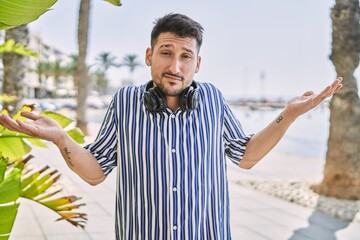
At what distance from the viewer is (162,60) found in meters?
1.82

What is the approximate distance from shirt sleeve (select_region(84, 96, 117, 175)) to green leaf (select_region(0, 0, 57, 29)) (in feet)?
1.44

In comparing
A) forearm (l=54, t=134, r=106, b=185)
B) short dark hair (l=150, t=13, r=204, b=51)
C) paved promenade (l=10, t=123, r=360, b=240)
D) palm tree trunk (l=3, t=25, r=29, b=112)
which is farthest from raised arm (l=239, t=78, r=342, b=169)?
palm tree trunk (l=3, t=25, r=29, b=112)

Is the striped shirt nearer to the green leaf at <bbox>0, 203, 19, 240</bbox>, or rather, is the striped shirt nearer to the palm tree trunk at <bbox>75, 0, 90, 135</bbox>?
the green leaf at <bbox>0, 203, 19, 240</bbox>

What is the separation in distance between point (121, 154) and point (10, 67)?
15.4ft

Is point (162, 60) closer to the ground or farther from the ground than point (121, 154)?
farther from the ground

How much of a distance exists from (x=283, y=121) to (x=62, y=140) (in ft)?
2.54

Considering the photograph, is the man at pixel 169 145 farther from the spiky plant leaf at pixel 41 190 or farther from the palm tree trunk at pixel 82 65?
the palm tree trunk at pixel 82 65

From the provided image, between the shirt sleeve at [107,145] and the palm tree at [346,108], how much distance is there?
252 inches

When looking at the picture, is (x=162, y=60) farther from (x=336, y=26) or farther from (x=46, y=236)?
(x=336, y=26)

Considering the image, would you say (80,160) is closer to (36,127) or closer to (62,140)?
(62,140)

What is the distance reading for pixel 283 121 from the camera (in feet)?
6.17

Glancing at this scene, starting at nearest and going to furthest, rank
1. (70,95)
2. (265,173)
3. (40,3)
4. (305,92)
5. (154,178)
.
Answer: (40,3) → (154,178) → (305,92) → (265,173) → (70,95)

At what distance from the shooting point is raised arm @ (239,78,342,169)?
185 centimetres

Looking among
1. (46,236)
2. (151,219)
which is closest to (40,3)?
(151,219)
